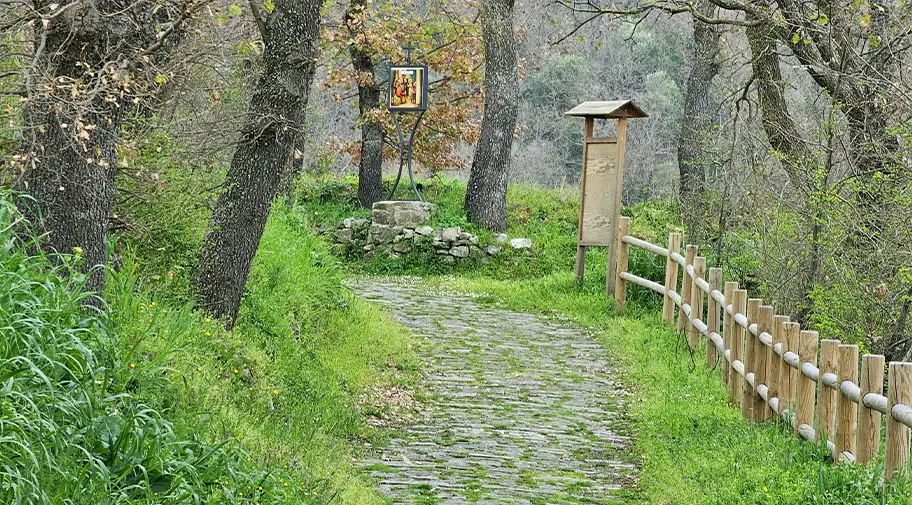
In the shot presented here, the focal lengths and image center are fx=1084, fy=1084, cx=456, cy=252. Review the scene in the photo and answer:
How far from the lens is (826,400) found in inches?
278

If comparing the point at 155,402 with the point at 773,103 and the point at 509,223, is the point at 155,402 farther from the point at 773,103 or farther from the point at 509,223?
the point at 509,223

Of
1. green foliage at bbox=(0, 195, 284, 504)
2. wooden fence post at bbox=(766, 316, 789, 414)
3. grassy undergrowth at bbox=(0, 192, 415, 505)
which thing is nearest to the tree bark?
wooden fence post at bbox=(766, 316, 789, 414)

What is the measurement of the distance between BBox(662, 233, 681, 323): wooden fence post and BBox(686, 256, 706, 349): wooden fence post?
113 centimetres

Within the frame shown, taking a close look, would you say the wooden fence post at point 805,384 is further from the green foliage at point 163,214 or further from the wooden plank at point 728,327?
the green foliage at point 163,214

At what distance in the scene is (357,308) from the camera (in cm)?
1221

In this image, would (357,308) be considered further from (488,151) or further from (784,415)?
(488,151)

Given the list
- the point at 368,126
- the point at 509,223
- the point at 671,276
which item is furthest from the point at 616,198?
the point at 368,126

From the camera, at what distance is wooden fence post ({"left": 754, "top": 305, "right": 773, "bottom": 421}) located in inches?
328

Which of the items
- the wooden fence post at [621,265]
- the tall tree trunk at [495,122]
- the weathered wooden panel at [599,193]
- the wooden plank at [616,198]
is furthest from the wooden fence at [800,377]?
the tall tree trunk at [495,122]

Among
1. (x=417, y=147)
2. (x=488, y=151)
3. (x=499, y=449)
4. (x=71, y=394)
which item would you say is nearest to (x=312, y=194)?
(x=417, y=147)

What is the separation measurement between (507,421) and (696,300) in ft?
10.7

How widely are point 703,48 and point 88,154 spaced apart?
564 inches

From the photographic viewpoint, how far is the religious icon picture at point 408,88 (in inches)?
730

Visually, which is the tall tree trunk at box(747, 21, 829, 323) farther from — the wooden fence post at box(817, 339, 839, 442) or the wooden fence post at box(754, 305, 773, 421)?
the wooden fence post at box(817, 339, 839, 442)
